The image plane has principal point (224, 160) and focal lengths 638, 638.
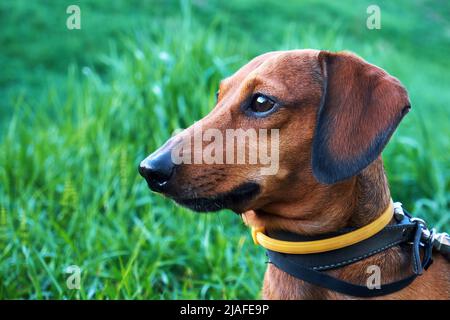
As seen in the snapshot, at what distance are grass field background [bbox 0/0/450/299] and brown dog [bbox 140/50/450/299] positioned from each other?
1064 millimetres

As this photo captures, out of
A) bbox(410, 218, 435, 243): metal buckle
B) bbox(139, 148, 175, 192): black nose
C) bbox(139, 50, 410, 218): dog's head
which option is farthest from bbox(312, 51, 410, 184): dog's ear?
bbox(139, 148, 175, 192): black nose

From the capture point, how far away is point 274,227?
2594mm

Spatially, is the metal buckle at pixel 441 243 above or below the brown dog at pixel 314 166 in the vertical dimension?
below

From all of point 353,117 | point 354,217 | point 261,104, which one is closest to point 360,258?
point 354,217

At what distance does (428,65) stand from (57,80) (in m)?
5.15

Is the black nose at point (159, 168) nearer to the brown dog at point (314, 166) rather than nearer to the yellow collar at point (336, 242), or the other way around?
the brown dog at point (314, 166)

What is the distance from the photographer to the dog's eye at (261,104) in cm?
252

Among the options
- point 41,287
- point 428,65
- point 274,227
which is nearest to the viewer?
point 274,227

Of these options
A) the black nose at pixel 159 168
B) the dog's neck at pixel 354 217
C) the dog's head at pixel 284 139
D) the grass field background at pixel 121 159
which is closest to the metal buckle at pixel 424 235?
the dog's neck at pixel 354 217

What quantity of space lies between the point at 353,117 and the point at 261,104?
1.22ft

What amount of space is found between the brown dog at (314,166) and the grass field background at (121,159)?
1.06 metres

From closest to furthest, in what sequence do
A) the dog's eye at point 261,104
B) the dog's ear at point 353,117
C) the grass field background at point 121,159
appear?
the dog's ear at point 353,117, the dog's eye at point 261,104, the grass field background at point 121,159

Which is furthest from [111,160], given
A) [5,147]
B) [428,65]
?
[428,65]

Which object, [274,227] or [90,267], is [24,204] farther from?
[274,227]
